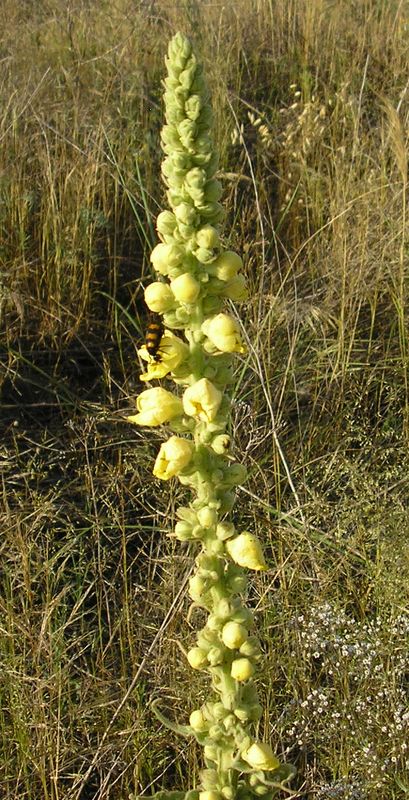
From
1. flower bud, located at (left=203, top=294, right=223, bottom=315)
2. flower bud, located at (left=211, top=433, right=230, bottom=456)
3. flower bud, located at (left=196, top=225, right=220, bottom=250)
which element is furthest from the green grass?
flower bud, located at (left=196, top=225, right=220, bottom=250)

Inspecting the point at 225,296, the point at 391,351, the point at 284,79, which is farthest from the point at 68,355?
the point at 284,79

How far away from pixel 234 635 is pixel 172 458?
339mm

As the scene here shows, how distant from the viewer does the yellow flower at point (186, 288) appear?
53.7 inches

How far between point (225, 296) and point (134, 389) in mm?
1888

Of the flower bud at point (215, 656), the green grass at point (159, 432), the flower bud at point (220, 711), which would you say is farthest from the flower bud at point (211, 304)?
the green grass at point (159, 432)

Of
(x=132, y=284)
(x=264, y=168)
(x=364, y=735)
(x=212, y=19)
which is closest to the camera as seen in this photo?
(x=364, y=735)

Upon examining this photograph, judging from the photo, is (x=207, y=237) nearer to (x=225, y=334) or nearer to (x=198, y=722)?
(x=225, y=334)

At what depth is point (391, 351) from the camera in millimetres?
3404

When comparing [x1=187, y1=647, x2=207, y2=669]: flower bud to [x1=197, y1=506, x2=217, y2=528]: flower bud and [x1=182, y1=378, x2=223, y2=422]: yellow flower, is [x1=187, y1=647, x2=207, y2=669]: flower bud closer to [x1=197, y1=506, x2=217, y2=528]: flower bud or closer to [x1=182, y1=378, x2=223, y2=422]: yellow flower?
[x1=197, y1=506, x2=217, y2=528]: flower bud

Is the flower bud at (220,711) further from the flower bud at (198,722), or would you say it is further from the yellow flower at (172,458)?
the yellow flower at (172,458)

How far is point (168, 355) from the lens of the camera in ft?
4.75

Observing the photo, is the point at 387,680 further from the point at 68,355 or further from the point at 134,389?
the point at 68,355

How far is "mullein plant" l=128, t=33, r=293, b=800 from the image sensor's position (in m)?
1.34

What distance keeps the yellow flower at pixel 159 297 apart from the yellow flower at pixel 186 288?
6 cm
